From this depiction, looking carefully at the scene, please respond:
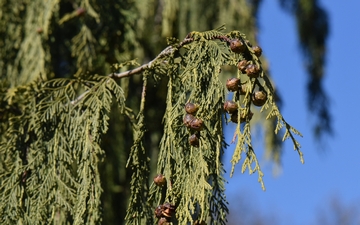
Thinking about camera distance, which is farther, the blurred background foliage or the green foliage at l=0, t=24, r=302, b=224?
the blurred background foliage

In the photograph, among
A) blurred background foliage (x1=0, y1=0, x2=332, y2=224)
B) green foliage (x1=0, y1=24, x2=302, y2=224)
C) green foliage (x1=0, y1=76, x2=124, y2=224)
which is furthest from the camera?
blurred background foliage (x1=0, y1=0, x2=332, y2=224)

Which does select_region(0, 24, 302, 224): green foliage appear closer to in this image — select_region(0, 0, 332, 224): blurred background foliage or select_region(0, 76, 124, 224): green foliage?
select_region(0, 76, 124, 224): green foliage

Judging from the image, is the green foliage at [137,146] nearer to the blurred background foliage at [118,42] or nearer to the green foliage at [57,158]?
the green foliage at [57,158]

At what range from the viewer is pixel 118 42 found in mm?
1943

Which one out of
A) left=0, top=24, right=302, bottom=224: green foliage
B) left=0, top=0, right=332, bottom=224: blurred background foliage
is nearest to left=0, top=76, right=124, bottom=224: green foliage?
left=0, top=24, right=302, bottom=224: green foliage

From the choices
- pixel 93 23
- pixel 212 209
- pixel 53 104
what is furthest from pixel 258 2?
pixel 212 209

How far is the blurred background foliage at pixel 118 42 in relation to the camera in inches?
75.8

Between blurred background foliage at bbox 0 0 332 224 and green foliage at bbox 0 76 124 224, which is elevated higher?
blurred background foliage at bbox 0 0 332 224

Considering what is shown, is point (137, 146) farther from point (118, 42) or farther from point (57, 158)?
point (118, 42)

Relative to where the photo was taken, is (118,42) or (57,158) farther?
A: (118,42)

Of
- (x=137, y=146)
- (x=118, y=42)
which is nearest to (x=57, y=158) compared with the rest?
(x=137, y=146)

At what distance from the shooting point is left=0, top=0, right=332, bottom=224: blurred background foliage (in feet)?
6.32

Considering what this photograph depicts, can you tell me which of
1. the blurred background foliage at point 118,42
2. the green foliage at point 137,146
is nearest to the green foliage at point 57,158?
the green foliage at point 137,146

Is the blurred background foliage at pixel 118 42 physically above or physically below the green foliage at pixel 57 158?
above
